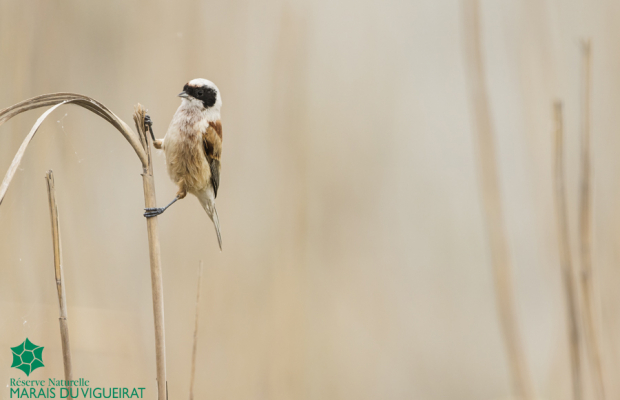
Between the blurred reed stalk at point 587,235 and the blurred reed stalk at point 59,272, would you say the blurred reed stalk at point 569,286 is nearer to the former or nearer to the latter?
the blurred reed stalk at point 587,235

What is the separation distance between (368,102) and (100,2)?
1471 mm

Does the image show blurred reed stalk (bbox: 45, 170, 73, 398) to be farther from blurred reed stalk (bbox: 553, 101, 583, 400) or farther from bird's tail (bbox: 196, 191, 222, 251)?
blurred reed stalk (bbox: 553, 101, 583, 400)

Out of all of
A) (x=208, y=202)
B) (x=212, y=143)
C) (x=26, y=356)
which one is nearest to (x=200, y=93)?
(x=212, y=143)

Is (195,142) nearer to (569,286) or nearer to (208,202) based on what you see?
(208,202)

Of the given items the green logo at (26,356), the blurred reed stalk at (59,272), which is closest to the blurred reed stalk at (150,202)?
the blurred reed stalk at (59,272)

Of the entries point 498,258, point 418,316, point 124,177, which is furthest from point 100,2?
point 418,316

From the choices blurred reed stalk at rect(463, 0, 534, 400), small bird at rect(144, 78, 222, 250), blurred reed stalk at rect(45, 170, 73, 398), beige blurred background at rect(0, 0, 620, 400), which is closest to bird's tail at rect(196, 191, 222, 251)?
small bird at rect(144, 78, 222, 250)

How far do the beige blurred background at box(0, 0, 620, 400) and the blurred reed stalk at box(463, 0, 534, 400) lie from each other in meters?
0.25

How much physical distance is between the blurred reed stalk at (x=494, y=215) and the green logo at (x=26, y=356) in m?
1.27

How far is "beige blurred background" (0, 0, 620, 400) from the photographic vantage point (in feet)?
5.29

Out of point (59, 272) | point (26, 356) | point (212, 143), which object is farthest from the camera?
point (212, 143)

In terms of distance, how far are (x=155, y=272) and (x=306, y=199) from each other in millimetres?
1255

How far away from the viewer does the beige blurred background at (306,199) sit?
161 cm

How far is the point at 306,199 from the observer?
2066 millimetres
